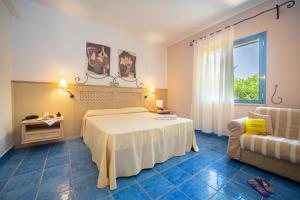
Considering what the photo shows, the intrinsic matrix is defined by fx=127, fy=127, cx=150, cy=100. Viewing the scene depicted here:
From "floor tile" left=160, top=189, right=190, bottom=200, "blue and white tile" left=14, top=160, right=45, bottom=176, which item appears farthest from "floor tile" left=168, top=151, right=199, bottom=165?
"blue and white tile" left=14, top=160, right=45, bottom=176

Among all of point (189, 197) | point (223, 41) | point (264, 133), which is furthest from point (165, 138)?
point (223, 41)

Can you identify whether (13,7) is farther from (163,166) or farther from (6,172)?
(163,166)

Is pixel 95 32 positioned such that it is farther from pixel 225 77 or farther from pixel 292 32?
pixel 292 32

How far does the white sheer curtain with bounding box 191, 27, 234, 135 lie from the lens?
9.62 feet

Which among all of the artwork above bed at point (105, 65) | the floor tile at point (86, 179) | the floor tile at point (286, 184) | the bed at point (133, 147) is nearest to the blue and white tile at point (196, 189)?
the bed at point (133, 147)

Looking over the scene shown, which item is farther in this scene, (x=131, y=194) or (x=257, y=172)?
(x=257, y=172)

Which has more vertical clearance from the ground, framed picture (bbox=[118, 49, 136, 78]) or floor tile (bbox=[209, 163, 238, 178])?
framed picture (bbox=[118, 49, 136, 78])

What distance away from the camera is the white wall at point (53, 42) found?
249 centimetres

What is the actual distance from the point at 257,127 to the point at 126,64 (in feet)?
10.9

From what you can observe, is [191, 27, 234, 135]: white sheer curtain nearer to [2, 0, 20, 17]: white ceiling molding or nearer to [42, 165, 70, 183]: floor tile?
[42, 165, 70, 183]: floor tile

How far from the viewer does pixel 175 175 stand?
5.45 feet

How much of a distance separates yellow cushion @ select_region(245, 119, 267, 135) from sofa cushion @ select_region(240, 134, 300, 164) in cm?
12

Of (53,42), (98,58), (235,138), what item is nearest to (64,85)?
(53,42)

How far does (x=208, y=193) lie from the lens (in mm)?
1354
